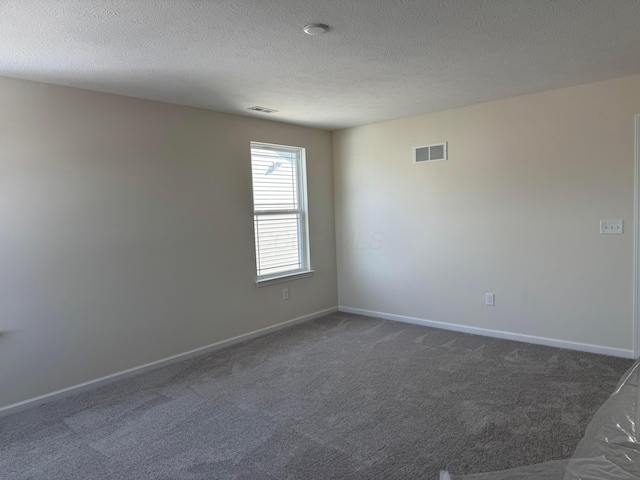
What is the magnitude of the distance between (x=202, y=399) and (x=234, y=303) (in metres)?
1.34

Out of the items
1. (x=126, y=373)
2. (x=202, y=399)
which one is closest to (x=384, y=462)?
(x=202, y=399)

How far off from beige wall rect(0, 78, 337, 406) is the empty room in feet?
0.06

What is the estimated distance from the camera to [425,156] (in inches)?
177

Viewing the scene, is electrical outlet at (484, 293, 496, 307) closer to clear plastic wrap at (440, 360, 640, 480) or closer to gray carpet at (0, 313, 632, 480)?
gray carpet at (0, 313, 632, 480)

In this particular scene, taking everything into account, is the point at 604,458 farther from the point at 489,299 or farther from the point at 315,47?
the point at 489,299

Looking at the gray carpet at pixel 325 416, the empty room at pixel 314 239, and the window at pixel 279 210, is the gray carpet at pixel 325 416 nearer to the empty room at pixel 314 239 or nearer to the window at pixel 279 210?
the empty room at pixel 314 239

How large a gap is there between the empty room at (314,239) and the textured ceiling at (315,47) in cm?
2

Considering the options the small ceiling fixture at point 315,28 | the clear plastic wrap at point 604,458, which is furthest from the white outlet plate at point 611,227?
the small ceiling fixture at point 315,28

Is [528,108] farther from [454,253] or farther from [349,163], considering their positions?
[349,163]

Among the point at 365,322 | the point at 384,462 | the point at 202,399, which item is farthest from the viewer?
the point at 365,322

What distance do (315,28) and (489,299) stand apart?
3105 millimetres

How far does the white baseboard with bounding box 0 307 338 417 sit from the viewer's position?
2.97m

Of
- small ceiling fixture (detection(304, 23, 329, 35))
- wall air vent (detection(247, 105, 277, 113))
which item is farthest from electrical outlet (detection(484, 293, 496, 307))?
small ceiling fixture (detection(304, 23, 329, 35))

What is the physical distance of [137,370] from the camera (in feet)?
11.6
